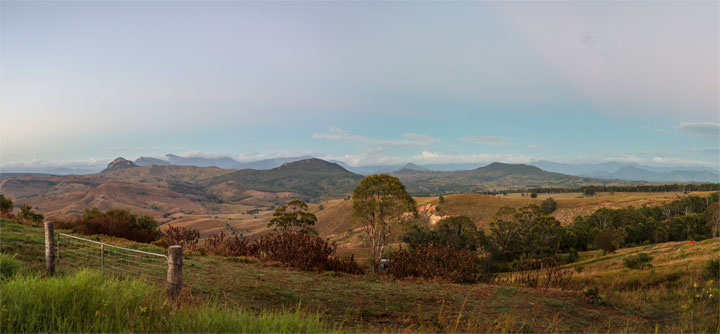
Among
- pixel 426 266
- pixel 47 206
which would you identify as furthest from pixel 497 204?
pixel 47 206

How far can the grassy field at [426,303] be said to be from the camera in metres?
6.67

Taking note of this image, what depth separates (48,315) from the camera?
A: 169 inches

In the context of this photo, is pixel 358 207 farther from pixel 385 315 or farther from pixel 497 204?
pixel 497 204

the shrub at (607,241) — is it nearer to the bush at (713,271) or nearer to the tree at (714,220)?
the tree at (714,220)

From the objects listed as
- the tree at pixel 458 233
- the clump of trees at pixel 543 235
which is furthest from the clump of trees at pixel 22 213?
the tree at pixel 458 233

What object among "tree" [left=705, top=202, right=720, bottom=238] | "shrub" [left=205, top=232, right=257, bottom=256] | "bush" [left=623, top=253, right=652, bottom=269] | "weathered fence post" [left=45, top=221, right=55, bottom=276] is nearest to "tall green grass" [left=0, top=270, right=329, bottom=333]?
"weathered fence post" [left=45, top=221, right=55, bottom=276]

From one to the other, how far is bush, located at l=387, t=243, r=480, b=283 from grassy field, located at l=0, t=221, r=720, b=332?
859 millimetres

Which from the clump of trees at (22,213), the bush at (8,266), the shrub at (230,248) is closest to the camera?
the bush at (8,266)

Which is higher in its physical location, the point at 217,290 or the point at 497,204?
the point at 217,290

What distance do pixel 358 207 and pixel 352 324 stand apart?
85.3 feet

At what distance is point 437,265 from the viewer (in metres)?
12.2

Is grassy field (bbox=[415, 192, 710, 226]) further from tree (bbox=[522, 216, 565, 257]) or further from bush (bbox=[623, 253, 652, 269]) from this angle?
bush (bbox=[623, 253, 652, 269])

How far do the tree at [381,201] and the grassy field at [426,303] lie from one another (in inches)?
796

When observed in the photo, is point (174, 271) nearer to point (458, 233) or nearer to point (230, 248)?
point (230, 248)
